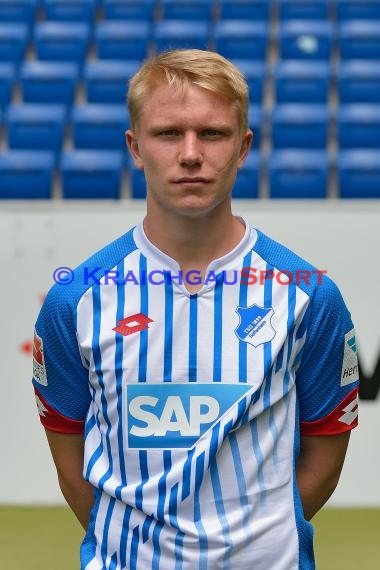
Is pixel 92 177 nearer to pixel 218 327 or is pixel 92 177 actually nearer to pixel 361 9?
pixel 361 9

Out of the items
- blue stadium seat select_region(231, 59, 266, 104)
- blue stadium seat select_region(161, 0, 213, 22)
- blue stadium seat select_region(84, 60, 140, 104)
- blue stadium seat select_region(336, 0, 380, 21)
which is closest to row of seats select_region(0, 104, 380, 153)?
blue stadium seat select_region(231, 59, 266, 104)

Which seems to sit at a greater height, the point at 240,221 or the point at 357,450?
the point at 240,221

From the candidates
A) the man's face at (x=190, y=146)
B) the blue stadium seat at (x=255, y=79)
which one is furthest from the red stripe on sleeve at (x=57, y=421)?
the blue stadium seat at (x=255, y=79)

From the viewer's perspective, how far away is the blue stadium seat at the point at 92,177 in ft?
24.6

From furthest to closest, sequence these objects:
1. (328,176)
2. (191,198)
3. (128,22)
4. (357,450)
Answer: (128,22) → (328,176) → (357,450) → (191,198)

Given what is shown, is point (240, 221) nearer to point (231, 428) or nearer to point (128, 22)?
point (231, 428)

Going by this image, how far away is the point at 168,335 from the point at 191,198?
9.8 inches

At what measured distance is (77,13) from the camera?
32.0ft

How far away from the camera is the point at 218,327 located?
200 cm

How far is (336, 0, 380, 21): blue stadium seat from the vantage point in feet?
31.7

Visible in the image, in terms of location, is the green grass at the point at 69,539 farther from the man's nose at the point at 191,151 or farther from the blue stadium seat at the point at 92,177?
the man's nose at the point at 191,151

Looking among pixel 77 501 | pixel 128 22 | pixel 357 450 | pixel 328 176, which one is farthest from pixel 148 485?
pixel 128 22

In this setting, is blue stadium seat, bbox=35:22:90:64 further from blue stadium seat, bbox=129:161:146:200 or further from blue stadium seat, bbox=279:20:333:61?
blue stadium seat, bbox=129:161:146:200

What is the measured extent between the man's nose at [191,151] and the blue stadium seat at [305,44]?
297 inches
